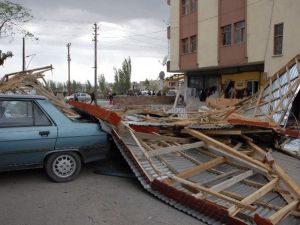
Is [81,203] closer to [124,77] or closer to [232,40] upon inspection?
[232,40]

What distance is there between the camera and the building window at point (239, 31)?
2536 centimetres

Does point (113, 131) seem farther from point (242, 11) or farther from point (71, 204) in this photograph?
point (242, 11)

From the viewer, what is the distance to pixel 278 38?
857 inches

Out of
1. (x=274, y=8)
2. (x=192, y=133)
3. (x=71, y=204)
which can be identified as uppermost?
(x=274, y=8)

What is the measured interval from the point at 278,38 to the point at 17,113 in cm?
1917

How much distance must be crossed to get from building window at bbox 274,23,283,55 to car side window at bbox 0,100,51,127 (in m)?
18.5

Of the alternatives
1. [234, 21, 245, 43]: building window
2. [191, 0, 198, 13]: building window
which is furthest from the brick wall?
[234, 21, 245, 43]: building window

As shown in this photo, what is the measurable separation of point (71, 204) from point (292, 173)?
3.89 metres

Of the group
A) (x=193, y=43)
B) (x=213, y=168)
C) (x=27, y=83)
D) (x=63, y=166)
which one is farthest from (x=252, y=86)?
(x=63, y=166)

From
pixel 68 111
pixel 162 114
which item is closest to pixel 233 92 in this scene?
pixel 162 114

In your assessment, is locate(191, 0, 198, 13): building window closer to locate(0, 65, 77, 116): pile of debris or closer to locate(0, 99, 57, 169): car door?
locate(0, 65, 77, 116): pile of debris

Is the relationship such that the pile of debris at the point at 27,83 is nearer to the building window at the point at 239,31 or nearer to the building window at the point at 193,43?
the building window at the point at 239,31

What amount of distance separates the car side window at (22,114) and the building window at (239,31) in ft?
70.7

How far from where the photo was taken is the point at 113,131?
21.4ft
